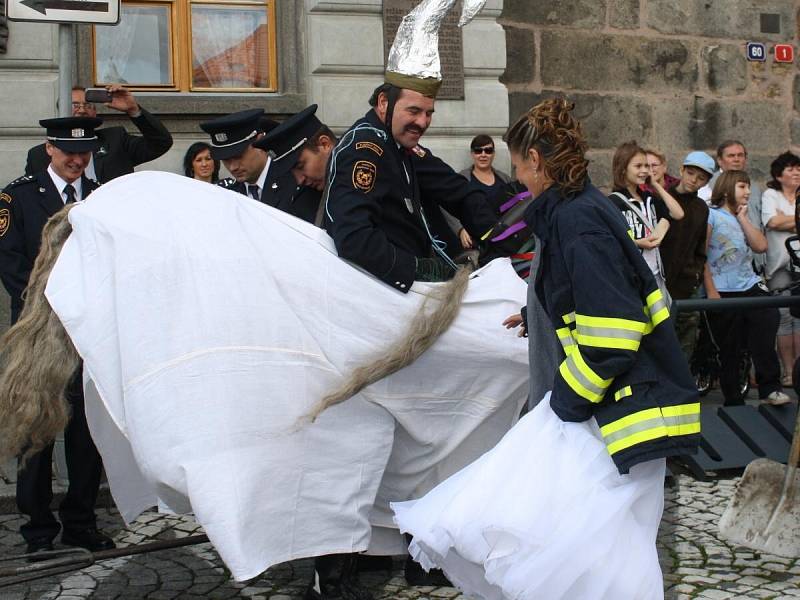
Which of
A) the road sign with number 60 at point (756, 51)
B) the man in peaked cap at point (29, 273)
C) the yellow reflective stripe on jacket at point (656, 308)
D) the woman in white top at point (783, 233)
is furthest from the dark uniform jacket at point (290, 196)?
the road sign with number 60 at point (756, 51)

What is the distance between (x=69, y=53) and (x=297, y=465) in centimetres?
329

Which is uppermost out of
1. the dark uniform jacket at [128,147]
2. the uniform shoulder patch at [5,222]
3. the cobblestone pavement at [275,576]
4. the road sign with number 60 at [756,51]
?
the road sign with number 60 at [756,51]

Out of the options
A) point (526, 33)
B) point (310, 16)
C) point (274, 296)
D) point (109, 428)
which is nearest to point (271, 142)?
point (274, 296)

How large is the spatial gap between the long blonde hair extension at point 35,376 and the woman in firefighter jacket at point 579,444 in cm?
142

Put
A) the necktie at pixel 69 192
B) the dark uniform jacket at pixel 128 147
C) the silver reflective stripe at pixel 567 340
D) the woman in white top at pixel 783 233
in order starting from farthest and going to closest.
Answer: the woman in white top at pixel 783 233 → the dark uniform jacket at pixel 128 147 → the necktie at pixel 69 192 → the silver reflective stripe at pixel 567 340

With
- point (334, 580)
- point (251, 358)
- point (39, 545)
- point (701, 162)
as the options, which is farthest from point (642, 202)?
point (251, 358)

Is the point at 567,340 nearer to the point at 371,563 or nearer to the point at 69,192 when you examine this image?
the point at 371,563

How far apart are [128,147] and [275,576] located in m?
2.76

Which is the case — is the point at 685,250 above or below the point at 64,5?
below

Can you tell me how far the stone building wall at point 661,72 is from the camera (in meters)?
11.2

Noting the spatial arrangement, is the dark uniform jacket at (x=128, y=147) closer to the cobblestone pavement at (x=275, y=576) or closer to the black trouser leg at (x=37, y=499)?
the black trouser leg at (x=37, y=499)

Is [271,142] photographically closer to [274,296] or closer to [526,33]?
[274,296]

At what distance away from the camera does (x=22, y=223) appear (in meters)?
6.41

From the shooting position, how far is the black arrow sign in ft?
21.8
